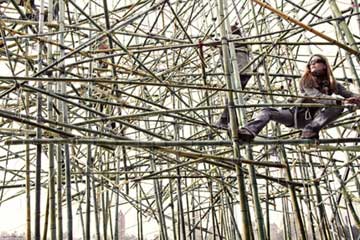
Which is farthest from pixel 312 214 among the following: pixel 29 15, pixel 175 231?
pixel 29 15

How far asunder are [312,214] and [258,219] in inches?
120

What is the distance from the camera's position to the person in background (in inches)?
116

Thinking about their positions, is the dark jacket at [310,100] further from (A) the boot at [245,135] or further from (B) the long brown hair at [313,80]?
(A) the boot at [245,135]

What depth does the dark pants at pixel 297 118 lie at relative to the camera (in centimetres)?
292

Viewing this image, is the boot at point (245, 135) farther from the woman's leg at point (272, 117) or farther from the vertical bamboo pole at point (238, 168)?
the woman's leg at point (272, 117)

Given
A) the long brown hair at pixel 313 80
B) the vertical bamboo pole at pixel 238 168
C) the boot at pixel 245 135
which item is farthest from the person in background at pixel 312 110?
the vertical bamboo pole at pixel 238 168

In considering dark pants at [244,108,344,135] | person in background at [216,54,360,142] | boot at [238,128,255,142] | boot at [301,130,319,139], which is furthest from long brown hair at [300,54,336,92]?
boot at [238,128,255,142]

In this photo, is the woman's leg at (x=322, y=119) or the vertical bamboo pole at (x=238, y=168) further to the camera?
the woman's leg at (x=322, y=119)

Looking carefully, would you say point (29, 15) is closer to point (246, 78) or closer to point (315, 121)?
point (246, 78)

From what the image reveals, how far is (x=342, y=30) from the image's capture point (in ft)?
9.04

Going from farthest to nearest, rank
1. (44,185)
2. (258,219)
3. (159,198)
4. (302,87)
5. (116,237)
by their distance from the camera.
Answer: (44,185), (159,198), (116,237), (302,87), (258,219)

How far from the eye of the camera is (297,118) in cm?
329

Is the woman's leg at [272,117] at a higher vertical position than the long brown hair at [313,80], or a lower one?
lower

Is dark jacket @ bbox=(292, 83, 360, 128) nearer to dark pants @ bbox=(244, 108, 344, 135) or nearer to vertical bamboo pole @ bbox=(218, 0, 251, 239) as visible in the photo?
dark pants @ bbox=(244, 108, 344, 135)
